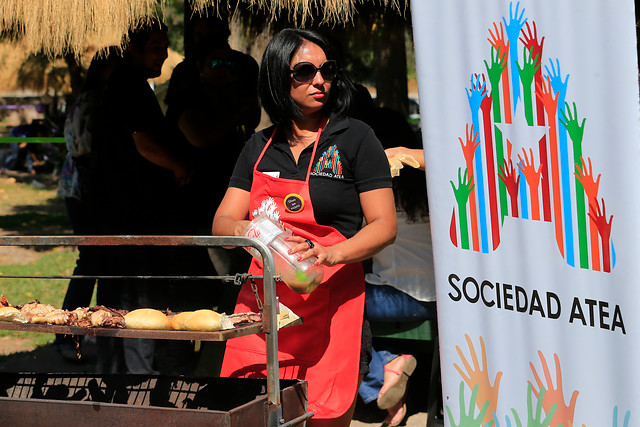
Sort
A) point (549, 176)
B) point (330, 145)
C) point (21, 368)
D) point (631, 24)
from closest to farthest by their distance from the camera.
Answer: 1. point (631, 24)
2. point (549, 176)
3. point (330, 145)
4. point (21, 368)

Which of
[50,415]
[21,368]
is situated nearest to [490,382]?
[50,415]

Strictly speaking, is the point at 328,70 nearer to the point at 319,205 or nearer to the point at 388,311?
the point at 319,205

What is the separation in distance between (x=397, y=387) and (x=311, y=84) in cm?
214

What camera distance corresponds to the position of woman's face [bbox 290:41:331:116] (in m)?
2.57

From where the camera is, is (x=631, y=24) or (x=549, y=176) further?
(x=549, y=176)

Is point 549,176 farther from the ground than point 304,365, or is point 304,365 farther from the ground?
point 549,176

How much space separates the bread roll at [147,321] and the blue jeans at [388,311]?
6.64ft

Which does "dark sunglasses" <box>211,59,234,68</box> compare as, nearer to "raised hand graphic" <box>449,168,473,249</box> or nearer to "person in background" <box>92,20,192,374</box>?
"person in background" <box>92,20,192,374</box>

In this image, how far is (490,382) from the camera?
2369mm

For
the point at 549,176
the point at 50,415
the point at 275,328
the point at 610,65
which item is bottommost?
the point at 50,415

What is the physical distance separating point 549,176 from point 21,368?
4571 mm

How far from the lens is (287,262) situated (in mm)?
2369

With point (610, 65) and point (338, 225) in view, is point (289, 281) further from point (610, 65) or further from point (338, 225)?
point (610, 65)

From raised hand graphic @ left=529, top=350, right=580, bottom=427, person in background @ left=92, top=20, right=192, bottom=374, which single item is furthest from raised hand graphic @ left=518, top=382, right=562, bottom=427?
person in background @ left=92, top=20, right=192, bottom=374
